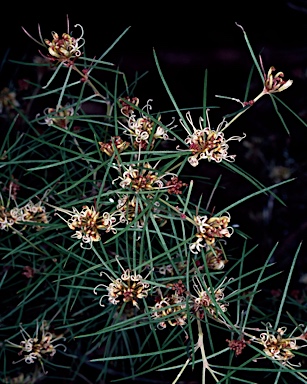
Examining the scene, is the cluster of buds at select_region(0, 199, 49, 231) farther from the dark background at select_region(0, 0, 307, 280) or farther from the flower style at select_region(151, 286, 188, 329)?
the dark background at select_region(0, 0, 307, 280)

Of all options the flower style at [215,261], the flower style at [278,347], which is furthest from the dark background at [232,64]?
the flower style at [278,347]

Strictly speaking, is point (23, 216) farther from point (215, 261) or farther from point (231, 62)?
point (231, 62)

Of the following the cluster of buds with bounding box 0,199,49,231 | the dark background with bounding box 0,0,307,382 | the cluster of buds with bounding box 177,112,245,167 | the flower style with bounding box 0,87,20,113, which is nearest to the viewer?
the cluster of buds with bounding box 177,112,245,167

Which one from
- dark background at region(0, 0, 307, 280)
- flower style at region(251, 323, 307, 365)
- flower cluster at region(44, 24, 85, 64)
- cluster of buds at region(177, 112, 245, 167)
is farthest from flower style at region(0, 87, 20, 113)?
flower style at region(251, 323, 307, 365)

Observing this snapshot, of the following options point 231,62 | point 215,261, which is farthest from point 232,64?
point 215,261

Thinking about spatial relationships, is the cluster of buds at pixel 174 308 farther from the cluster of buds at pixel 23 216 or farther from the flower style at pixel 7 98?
the flower style at pixel 7 98

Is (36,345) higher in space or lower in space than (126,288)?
lower

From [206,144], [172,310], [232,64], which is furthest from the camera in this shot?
[232,64]

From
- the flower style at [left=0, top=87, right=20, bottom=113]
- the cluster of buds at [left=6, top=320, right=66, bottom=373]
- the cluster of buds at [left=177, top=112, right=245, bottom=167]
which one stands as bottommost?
the cluster of buds at [left=6, top=320, right=66, bottom=373]
